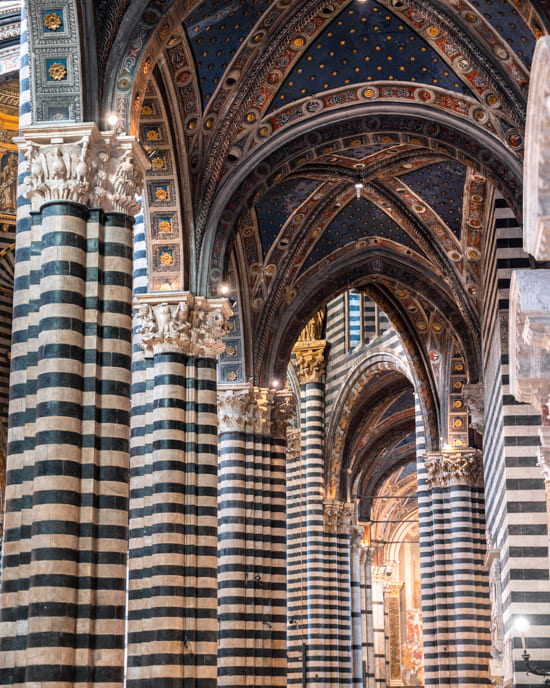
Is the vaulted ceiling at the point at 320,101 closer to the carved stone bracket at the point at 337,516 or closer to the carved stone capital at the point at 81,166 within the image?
the carved stone capital at the point at 81,166

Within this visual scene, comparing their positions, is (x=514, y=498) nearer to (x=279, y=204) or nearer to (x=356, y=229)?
(x=279, y=204)

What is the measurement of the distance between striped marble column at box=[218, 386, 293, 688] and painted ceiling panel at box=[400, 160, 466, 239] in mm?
5324

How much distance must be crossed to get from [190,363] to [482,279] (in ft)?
28.8

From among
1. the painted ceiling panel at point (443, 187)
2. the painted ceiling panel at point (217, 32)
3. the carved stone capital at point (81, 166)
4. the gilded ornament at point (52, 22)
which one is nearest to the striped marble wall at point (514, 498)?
the painted ceiling panel at point (443, 187)

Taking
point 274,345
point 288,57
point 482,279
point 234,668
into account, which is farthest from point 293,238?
point 234,668

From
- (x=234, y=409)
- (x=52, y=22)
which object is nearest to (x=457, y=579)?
(x=234, y=409)

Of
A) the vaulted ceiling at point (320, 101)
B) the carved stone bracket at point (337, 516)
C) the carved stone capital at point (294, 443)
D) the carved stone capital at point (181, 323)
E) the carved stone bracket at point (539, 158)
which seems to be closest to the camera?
the carved stone bracket at point (539, 158)

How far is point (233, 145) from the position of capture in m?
21.3

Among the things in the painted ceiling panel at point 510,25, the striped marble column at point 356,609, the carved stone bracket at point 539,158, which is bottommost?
the carved stone bracket at point 539,158

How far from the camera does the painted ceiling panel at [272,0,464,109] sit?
66.4 ft

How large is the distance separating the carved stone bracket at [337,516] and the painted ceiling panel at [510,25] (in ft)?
68.2

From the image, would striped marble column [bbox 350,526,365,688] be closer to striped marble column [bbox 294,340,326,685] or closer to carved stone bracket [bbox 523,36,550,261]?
striped marble column [bbox 294,340,326,685]

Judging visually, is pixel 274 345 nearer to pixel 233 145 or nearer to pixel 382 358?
pixel 233 145

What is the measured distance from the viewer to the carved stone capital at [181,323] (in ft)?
66.1
